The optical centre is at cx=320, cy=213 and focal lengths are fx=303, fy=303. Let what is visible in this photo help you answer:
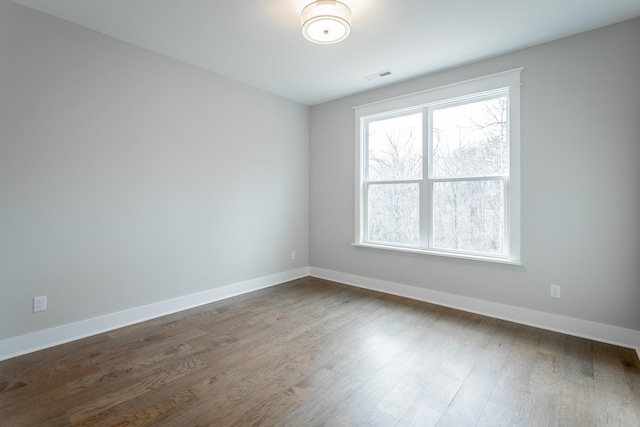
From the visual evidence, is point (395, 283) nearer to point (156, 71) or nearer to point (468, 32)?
point (468, 32)

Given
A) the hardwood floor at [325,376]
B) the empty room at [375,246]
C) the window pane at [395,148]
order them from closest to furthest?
the hardwood floor at [325,376] < the empty room at [375,246] < the window pane at [395,148]

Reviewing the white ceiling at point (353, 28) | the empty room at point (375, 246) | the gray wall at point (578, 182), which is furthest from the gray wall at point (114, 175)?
the gray wall at point (578, 182)

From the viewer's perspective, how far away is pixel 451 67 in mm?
3424

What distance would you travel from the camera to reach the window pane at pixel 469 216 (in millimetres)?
3205

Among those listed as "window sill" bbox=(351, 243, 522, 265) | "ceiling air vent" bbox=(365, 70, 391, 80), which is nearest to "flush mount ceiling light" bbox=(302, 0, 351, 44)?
"ceiling air vent" bbox=(365, 70, 391, 80)

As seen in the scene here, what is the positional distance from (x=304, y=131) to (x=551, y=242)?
352 centimetres

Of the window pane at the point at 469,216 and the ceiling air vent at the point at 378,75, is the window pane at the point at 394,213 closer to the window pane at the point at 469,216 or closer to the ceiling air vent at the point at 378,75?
the window pane at the point at 469,216

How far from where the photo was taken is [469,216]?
3.38 meters

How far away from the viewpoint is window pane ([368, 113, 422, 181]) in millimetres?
3818

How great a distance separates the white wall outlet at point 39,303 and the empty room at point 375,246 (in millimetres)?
12

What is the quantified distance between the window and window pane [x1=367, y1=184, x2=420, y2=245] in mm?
13

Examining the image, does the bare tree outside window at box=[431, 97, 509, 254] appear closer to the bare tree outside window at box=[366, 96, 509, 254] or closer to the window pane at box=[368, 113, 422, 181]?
the bare tree outside window at box=[366, 96, 509, 254]

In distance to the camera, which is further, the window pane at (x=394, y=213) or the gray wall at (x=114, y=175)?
the window pane at (x=394, y=213)

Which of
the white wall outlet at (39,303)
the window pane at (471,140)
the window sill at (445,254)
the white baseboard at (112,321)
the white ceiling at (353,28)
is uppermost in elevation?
the white ceiling at (353,28)
